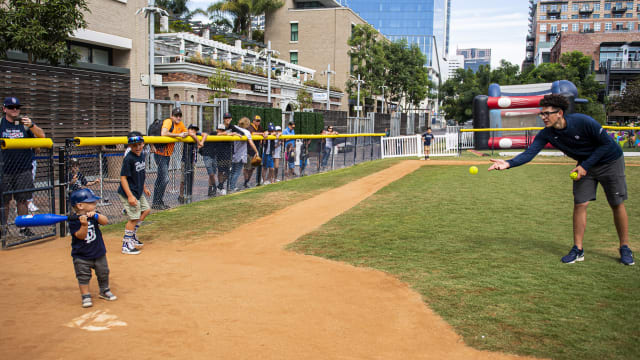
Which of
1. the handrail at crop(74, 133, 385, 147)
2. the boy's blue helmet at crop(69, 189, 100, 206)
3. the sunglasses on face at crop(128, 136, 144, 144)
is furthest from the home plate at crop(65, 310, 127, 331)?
the handrail at crop(74, 133, 385, 147)

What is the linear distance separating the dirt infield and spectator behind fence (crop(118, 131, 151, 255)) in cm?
26

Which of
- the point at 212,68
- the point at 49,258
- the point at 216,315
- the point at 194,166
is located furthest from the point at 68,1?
the point at 212,68

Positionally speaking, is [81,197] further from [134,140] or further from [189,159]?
[189,159]

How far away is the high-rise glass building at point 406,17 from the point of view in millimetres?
132425

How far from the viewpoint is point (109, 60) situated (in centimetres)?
2069

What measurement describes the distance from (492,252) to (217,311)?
3881 mm

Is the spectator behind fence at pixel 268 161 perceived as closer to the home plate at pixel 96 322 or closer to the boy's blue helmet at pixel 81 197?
the boy's blue helmet at pixel 81 197

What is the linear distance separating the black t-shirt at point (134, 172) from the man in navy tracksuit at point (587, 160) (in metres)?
4.91

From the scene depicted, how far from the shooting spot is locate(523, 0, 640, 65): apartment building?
97188 millimetres

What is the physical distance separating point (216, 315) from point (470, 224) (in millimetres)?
5375

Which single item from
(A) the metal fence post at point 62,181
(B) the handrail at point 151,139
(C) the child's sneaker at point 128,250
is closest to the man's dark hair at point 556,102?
(C) the child's sneaker at point 128,250

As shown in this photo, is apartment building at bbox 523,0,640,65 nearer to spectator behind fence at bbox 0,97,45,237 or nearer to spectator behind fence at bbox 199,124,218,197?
spectator behind fence at bbox 199,124,218,197

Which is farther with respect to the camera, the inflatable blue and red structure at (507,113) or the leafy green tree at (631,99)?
the leafy green tree at (631,99)

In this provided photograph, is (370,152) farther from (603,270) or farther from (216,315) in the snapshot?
(216,315)
